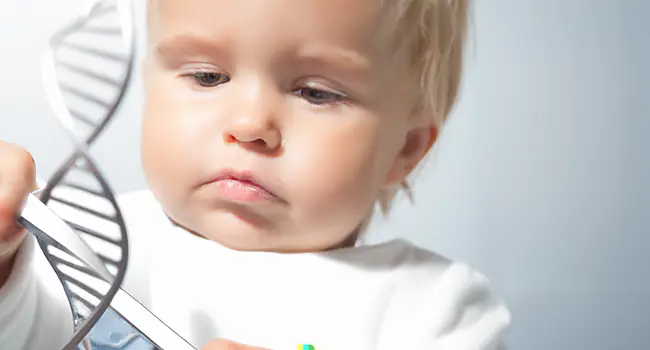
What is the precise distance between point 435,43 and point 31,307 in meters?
0.33

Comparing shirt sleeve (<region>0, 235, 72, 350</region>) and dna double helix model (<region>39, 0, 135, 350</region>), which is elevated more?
dna double helix model (<region>39, 0, 135, 350</region>)

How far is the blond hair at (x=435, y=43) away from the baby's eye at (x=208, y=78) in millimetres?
122

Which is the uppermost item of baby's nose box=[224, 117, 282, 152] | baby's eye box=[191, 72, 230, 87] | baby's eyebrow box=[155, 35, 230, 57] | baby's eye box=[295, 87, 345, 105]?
baby's eyebrow box=[155, 35, 230, 57]

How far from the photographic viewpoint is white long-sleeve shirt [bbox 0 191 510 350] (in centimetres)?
51

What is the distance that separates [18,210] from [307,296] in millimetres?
247

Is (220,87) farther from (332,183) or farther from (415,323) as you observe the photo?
(415,323)

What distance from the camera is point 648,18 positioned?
100 cm

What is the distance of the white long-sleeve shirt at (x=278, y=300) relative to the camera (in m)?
0.51

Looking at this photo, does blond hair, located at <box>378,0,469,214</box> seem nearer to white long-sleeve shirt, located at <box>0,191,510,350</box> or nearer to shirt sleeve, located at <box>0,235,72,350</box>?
white long-sleeve shirt, located at <box>0,191,510,350</box>

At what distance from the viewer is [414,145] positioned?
605 millimetres

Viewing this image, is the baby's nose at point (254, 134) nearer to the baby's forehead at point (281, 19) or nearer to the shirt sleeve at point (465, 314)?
the baby's forehead at point (281, 19)

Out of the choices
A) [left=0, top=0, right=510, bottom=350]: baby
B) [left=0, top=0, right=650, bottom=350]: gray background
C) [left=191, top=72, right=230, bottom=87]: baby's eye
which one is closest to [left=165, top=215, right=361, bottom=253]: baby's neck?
[left=0, top=0, right=510, bottom=350]: baby

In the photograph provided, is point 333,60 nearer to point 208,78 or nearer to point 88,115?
point 208,78

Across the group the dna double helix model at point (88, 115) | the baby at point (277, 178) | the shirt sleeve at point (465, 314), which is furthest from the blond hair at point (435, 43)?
the dna double helix model at point (88, 115)
